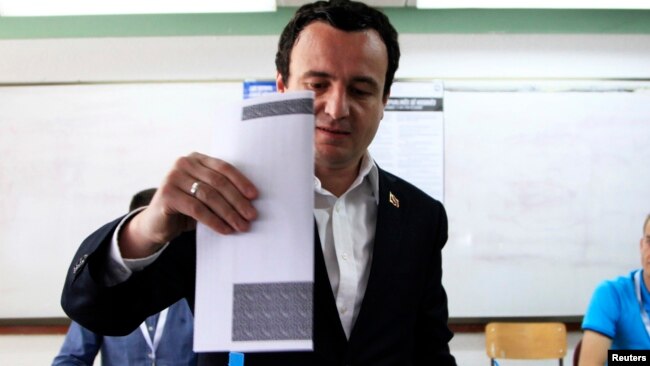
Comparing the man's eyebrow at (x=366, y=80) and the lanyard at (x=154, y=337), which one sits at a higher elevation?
the man's eyebrow at (x=366, y=80)

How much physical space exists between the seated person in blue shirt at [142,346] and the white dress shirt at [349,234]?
3.56ft

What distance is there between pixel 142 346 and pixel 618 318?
181 centimetres

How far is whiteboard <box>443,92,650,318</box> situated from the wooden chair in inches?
6.3

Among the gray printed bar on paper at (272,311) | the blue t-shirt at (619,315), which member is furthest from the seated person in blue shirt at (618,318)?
the gray printed bar on paper at (272,311)

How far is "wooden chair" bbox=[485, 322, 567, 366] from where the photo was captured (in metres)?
2.36

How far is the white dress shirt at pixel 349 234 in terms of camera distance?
0.81 metres

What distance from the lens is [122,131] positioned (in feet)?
8.55

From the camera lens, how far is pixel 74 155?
8.52 feet

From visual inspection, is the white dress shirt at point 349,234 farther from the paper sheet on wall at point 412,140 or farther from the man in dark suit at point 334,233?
the paper sheet on wall at point 412,140

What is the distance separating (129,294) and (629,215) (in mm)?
2671

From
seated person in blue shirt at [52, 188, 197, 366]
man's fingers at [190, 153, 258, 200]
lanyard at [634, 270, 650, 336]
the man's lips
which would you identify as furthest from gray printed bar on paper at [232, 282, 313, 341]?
lanyard at [634, 270, 650, 336]

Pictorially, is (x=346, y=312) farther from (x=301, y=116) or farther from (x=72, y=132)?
(x=72, y=132)
